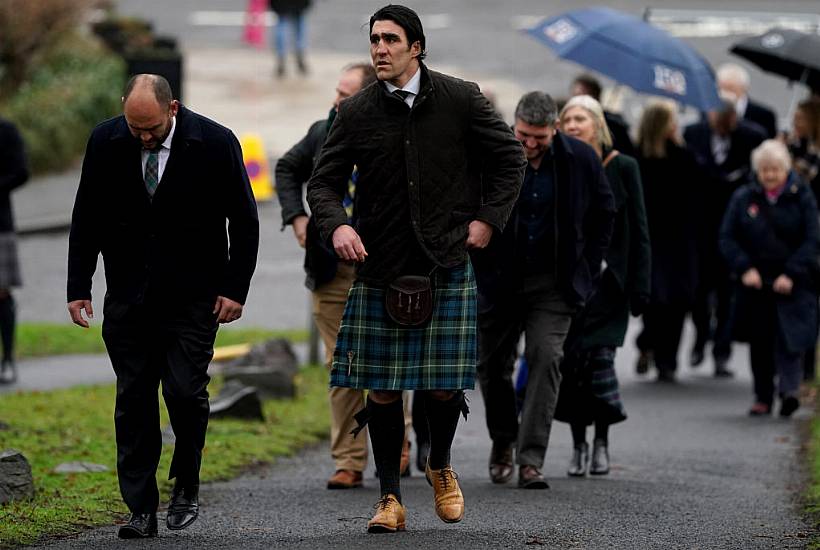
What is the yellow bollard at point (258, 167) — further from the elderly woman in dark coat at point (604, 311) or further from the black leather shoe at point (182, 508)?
the black leather shoe at point (182, 508)

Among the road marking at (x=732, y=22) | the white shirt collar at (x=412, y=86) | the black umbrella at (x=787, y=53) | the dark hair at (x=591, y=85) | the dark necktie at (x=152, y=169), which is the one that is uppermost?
the road marking at (x=732, y=22)

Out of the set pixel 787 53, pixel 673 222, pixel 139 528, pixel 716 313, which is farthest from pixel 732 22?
pixel 139 528

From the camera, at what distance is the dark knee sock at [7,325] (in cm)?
1333

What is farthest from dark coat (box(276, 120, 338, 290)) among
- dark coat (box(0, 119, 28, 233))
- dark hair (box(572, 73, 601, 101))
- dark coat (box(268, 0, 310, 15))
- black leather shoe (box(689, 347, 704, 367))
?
dark coat (box(268, 0, 310, 15))

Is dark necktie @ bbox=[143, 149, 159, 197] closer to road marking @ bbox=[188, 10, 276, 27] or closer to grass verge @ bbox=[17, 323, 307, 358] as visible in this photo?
grass verge @ bbox=[17, 323, 307, 358]

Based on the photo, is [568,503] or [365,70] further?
[365,70]

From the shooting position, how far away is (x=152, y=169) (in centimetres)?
734

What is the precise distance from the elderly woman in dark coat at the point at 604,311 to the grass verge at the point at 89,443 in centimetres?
175

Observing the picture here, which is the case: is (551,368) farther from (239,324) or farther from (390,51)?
(239,324)

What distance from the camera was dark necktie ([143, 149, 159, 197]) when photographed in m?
7.33

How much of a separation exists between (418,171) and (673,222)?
696cm

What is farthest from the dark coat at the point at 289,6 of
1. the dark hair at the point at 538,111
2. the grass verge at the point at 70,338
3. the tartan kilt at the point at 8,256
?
the dark hair at the point at 538,111

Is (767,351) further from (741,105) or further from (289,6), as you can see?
(289,6)

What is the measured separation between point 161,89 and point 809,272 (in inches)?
257
